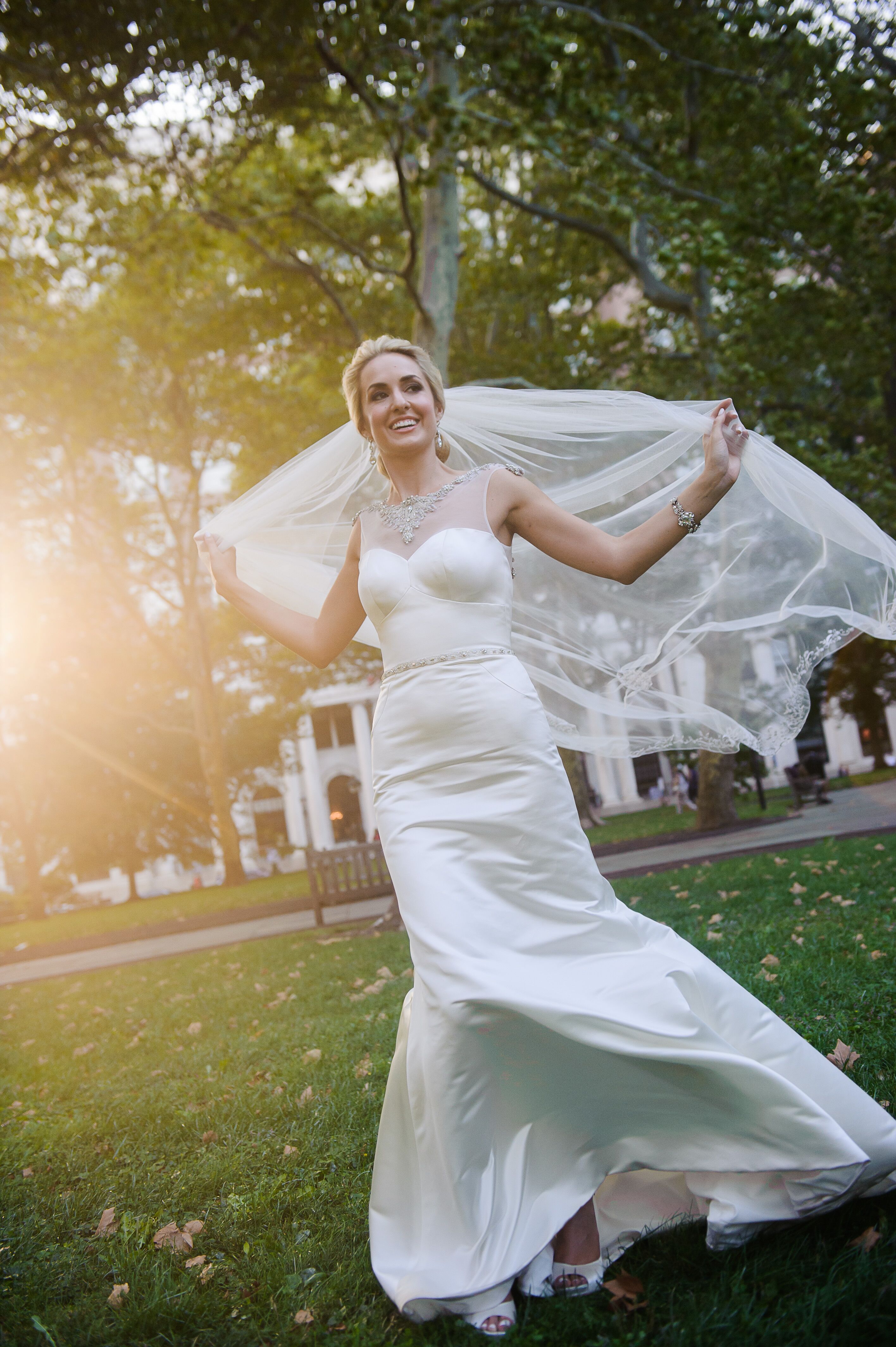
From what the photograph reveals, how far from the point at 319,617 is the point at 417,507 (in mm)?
747

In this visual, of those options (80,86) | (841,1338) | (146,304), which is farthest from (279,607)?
(146,304)

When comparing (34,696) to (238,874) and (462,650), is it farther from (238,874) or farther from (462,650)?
(462,650)

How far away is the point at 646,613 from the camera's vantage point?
446 centimetres

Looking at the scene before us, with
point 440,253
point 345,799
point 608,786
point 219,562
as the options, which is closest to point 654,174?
point 440,253

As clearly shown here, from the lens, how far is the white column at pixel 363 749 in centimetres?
6112

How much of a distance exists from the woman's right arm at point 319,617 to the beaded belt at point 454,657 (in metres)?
0.53

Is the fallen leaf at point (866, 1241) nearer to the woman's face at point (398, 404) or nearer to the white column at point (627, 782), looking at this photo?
the woman's face at point (398, 404)

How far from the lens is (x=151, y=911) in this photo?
84.0 feet

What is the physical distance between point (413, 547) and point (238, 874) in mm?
28872

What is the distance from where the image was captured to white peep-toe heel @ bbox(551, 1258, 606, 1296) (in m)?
2.58

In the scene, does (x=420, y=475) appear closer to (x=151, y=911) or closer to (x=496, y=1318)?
(x=496, y=1318)

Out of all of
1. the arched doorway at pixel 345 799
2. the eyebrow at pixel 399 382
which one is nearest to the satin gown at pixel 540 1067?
the eyebrow at pixel 399 382

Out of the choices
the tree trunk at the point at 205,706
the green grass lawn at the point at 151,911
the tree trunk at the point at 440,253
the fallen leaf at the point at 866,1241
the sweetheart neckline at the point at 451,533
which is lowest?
the green grass lawn at the point at 151,911

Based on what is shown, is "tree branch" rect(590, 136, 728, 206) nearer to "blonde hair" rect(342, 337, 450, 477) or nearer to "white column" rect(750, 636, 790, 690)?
"white column" rect(750, 636, 790, 690)
